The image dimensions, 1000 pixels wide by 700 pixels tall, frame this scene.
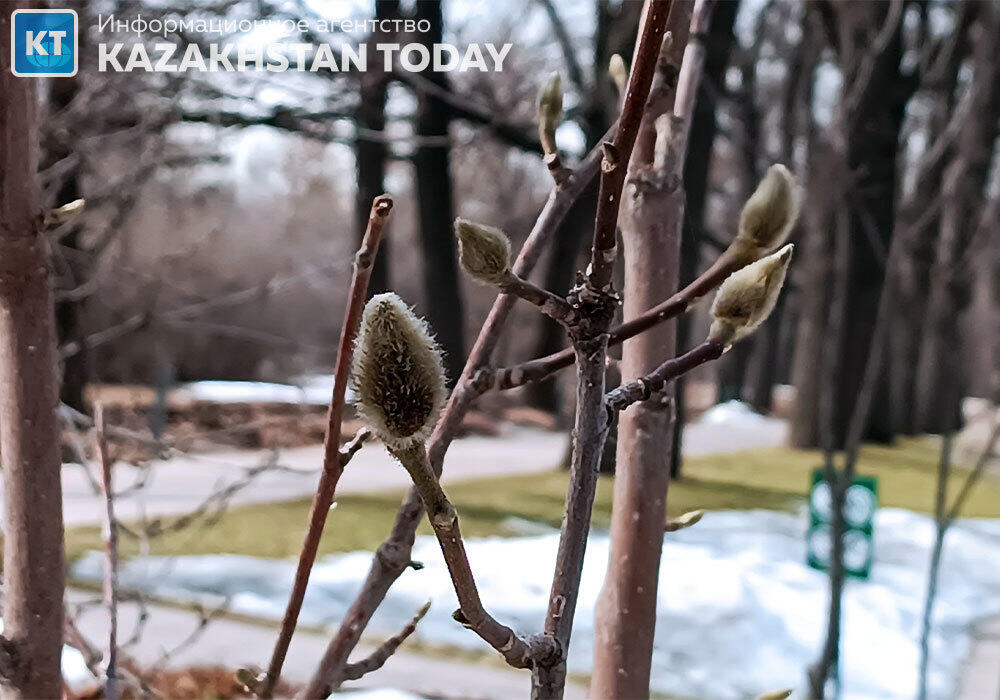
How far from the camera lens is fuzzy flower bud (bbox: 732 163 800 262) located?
47 cm

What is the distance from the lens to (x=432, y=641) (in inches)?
129

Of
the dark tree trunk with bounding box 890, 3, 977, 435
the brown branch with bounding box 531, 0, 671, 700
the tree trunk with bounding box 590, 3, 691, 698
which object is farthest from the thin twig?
the dark tree trunk with bounding box 890, 3, 977, 435

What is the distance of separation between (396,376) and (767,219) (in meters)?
0.22

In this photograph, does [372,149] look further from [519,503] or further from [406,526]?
[406,526]

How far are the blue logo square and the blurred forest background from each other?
0.41 metres

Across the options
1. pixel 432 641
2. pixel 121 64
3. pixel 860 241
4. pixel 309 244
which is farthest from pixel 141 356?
pixel 121 64

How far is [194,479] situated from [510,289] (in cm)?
538

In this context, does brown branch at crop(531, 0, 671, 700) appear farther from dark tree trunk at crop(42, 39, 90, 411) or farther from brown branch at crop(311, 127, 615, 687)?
dark tree trunk at crop(42, 39, 90, 411)

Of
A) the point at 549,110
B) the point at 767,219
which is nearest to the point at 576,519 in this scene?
the point at 767,219

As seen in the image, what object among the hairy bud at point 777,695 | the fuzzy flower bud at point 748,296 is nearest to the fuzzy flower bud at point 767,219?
the fuzzy flower bud at point 748,296

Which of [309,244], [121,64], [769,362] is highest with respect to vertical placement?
[121,64]

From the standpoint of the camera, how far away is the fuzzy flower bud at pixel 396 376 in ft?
1.10

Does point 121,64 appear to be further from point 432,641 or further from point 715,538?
point 715,538

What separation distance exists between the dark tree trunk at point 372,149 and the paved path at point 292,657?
3.82 ft
